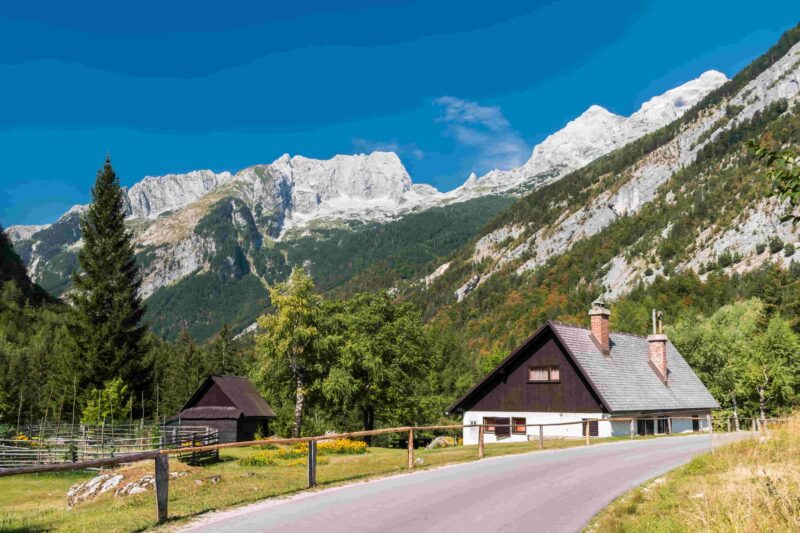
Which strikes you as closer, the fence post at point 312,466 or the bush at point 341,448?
the fence post at point 312,466

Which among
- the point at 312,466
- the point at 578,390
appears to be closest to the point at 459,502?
the point at 312,466

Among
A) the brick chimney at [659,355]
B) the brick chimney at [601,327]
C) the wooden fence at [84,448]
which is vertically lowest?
the wooden fence at [84,448]

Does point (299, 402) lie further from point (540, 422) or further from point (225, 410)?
point (540, 422)

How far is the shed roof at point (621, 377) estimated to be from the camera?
4103 centimetres

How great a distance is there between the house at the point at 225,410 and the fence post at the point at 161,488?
148ft

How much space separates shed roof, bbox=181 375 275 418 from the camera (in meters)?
56.2

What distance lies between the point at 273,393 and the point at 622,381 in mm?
29553

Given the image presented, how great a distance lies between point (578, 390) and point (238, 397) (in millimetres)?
30906

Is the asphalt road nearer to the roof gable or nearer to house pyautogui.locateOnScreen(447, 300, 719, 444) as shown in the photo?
the roof gable

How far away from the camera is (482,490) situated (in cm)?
1463

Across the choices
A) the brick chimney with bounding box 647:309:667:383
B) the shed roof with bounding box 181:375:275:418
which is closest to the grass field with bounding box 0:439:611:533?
the brick chimney with bounding box 647:309:667:383

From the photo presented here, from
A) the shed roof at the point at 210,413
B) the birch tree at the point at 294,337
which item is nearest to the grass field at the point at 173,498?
the birch tree at the point at 294,337

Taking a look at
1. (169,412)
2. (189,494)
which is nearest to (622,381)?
(189,494)

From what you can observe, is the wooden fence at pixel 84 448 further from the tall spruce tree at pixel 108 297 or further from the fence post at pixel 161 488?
the fence post at pixel 161 488
